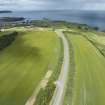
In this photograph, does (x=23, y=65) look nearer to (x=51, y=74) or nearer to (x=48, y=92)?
(x=51, y=74)

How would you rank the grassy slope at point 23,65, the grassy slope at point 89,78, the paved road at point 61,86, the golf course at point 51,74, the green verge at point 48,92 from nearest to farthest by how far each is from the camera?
the green verge at point 48,92, the paved road at point 61,86, the golf course at point 51,74, the grassy slope at point 89,78, the grassy slope at point 23,65

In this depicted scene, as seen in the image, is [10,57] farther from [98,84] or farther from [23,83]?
→ [98,84]

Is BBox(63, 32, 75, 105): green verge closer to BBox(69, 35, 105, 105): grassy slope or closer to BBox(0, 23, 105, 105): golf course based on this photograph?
BBox(0, 23, 105, 105): golf course

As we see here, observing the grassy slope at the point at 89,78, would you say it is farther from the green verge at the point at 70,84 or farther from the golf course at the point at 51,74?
the green verge at the point at 70,84

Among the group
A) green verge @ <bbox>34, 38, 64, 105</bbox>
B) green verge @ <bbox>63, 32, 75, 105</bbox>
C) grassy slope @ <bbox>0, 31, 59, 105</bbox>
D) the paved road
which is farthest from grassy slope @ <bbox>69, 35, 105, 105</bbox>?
grassy slope @ <bbox>0, 31, 59, 105</bbox>

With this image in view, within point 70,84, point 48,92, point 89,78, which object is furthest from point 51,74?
point 48,92

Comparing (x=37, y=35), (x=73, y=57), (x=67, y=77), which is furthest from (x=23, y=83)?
(x=37, y=35)

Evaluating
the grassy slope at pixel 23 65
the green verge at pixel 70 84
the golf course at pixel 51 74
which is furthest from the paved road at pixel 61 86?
the grassy slope at pixel 23 65

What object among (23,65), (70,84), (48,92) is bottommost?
(23,65)
